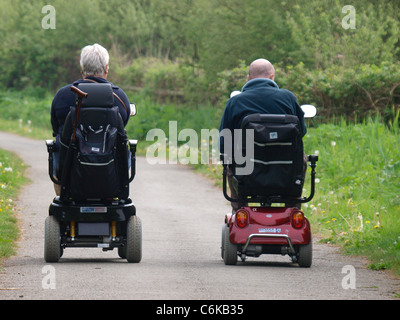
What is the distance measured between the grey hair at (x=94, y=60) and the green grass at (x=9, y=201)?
195cm

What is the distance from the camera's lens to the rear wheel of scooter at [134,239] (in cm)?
841

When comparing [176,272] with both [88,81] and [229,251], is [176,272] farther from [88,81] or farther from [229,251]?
[88,81]

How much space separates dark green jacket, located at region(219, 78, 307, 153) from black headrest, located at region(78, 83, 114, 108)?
43.2 inches

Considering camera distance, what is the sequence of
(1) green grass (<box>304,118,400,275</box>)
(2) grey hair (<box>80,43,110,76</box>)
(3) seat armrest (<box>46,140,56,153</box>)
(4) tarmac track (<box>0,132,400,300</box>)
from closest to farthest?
(4) tarmac track (<box>0,132,400,300</box>) < (3) seat armrest (<box>46,140,56,153</box>) < (2) grey hair (<box>80,43,110,76</box>) < (1) green grass (<box>304,118,400,275</box>)

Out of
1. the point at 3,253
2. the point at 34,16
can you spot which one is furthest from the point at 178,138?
the point at 34,16

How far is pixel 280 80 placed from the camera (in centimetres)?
2041

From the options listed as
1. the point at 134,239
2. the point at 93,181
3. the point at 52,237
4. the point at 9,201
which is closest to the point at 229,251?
the point at 134,239

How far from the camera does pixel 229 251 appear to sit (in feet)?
28.1

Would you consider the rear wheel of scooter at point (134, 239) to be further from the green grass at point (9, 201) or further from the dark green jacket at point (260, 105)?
the green grass at point (9, 201)

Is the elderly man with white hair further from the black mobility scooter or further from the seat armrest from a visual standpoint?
the black mobility scooter

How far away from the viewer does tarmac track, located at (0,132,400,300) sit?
6.89 meters

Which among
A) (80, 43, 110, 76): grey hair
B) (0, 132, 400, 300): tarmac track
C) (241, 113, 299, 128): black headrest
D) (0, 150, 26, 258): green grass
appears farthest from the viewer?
(0, 150, 26, 258): green grass

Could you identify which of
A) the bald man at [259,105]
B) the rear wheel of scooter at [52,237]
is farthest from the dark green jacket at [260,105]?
the rear wheel of scooter at [52,237]

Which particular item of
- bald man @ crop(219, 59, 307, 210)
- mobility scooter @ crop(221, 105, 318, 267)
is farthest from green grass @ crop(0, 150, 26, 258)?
bald man @ crop(219, 59, 307, 210)
